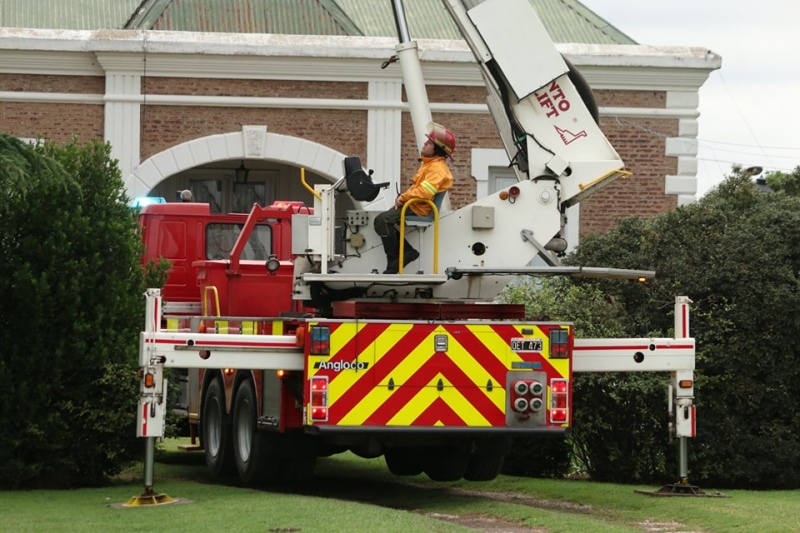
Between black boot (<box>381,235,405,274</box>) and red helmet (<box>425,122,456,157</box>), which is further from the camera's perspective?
red helmet (<box>425,122,456,157</box>)

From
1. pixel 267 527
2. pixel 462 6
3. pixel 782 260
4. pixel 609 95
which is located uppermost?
pixel 609 95

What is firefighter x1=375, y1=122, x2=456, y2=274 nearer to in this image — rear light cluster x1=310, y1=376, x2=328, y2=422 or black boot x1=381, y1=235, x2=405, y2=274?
black boot x1=381, y1=235, x2=405, y2=274

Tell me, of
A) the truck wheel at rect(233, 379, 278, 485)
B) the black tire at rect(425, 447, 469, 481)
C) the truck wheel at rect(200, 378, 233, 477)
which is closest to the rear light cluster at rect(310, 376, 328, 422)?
the truck wheel at rect(233, 379, 278, 485)

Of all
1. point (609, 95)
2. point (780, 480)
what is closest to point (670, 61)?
point (609, 95)

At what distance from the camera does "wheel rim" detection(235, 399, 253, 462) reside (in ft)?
43.2

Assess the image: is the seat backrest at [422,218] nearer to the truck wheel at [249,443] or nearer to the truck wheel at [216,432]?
the truck wheel at [249,443]

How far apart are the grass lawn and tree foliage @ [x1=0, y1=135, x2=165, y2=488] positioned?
40 centimetres

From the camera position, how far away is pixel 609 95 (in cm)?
2477

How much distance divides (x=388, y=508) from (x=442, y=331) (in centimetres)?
146

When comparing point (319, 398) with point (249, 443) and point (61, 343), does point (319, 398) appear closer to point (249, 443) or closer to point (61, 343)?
point (249, 443)

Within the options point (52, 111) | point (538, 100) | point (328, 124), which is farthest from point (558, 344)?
point (52, 111)

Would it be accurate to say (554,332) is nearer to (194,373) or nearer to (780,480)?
(780,480)

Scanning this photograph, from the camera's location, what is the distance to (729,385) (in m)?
14.7

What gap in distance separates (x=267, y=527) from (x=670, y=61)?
53.1ft
